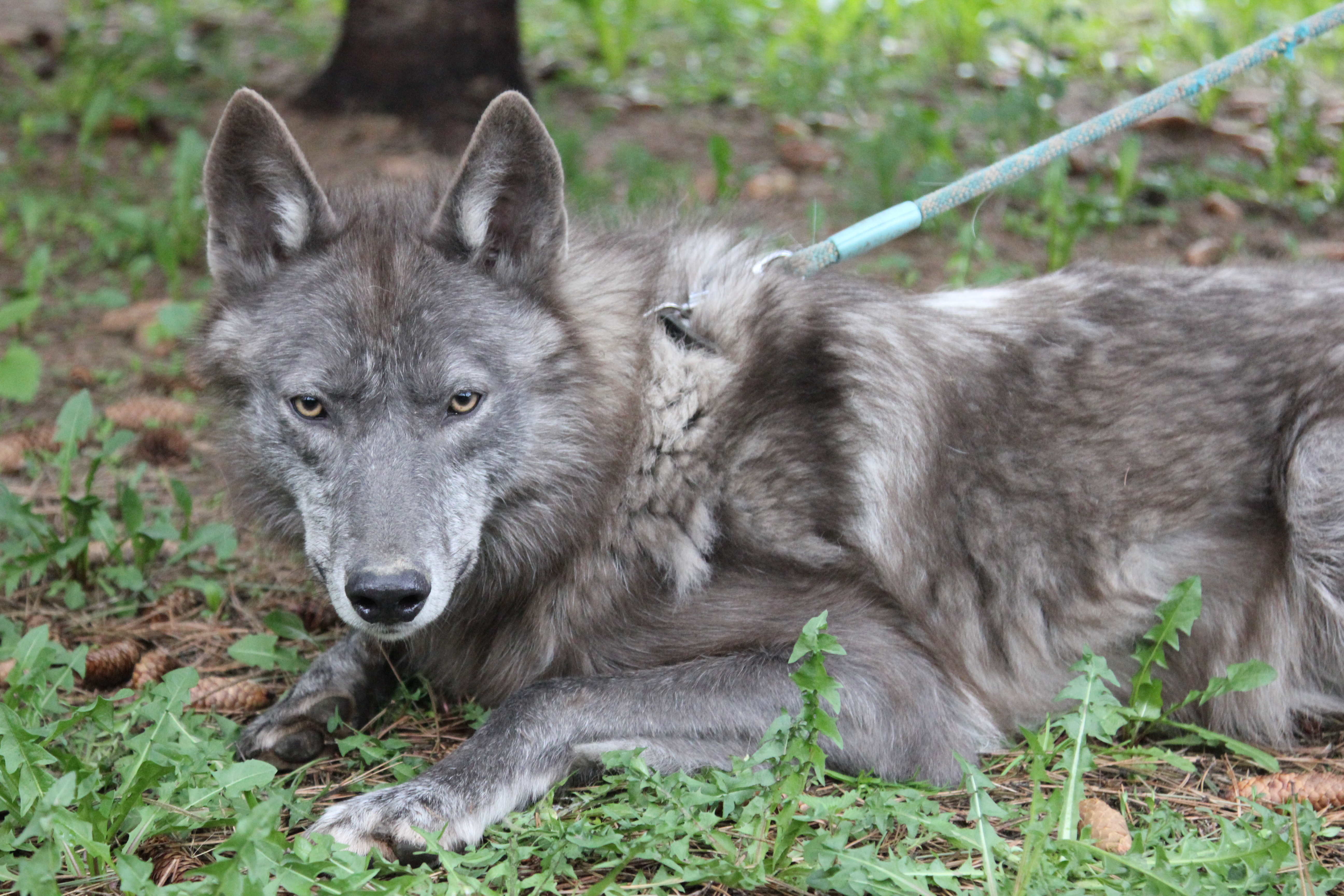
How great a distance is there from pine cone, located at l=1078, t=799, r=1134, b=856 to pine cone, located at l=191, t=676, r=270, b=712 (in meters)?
2.38

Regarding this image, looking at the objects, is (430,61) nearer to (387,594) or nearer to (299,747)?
(299,747)

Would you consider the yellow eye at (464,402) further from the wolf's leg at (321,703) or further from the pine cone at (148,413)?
the pine cone at (148,413)

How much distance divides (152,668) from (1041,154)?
326cm

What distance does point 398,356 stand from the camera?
304 centimetres

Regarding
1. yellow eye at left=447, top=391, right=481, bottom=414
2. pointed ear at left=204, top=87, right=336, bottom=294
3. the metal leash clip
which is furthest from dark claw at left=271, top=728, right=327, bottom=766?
the metal leash clip

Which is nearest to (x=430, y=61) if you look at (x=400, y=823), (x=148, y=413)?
(x=148, y=413)

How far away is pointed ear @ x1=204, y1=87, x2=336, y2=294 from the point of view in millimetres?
3115

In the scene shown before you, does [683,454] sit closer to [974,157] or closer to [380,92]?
[974,157]

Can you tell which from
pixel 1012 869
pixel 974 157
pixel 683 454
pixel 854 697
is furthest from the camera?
pixel 974 157

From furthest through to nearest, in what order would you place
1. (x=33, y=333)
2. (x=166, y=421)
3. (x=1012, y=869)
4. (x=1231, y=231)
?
(x=1231, y=231), (x=33, y=333), (x=166, y=421), (x=1012, y=869)

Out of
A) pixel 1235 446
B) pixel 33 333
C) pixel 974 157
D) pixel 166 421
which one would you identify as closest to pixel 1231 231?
pixel 974 157

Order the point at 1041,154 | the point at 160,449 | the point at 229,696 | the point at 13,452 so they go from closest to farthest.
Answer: the point at 229,696
the point at 1041,154
the point at 13,452
the point at 160,449

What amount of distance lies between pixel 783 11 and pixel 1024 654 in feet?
24.5

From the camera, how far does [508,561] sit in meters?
3.34
